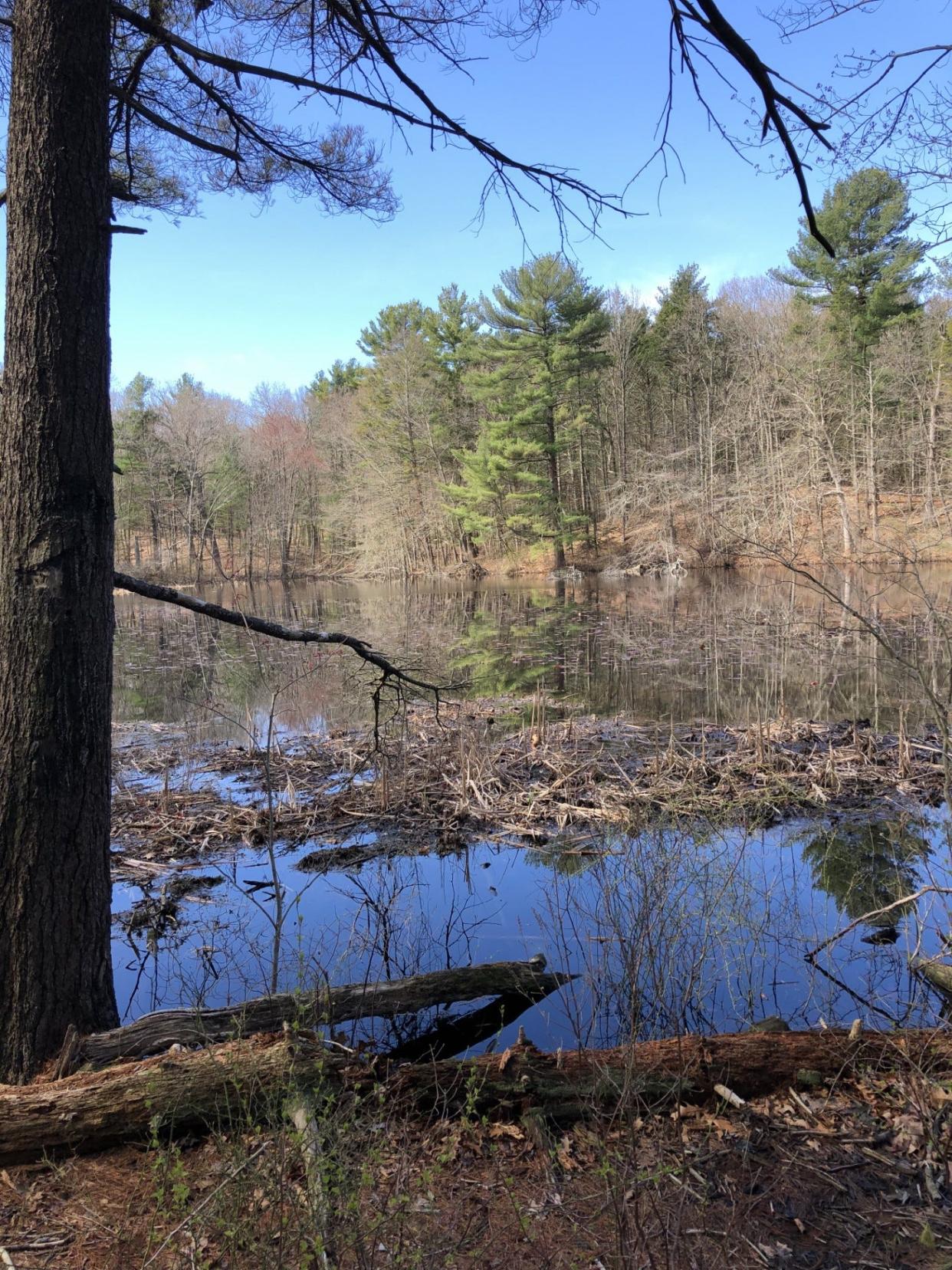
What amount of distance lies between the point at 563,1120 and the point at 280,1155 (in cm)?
137

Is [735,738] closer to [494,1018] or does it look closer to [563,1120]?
[494,1018]

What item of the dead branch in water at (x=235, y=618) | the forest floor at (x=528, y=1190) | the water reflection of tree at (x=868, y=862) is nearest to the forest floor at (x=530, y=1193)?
the forest floor at (x=528, y=1190)

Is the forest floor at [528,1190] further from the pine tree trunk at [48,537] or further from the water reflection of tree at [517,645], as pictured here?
the water reflection of tree at [517,645]

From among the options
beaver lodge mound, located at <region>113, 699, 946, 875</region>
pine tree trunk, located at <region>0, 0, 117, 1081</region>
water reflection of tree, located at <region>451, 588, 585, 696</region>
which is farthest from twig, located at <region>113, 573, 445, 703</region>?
water reflection of tree, located at <region>451, 588, 585, 696</region>

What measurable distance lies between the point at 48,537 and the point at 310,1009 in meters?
2.06

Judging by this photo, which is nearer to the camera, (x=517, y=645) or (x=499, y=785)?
(x=499, y=785)

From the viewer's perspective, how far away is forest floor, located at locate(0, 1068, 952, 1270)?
192 cm

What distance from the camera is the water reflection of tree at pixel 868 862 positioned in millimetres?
5504

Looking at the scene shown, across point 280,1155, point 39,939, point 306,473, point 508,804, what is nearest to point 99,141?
point 39,939

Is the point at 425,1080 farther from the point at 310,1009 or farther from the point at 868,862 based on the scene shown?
the point at 868,862

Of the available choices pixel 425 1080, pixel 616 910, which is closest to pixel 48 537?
pixel 425 1080

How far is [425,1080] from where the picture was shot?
9.96ft

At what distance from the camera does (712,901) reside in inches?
185

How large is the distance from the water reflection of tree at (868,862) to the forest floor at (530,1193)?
2.62 metres
